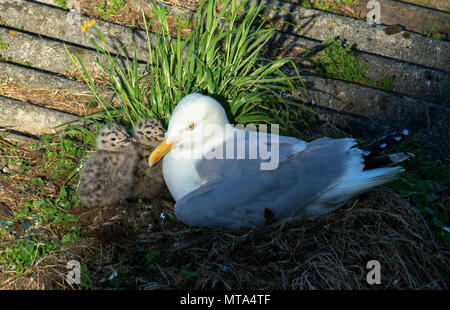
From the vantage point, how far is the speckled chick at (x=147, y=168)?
405 centimetres

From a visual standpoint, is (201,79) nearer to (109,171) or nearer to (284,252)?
(109,171)

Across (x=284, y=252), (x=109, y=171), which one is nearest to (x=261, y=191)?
(x=284, y=252)

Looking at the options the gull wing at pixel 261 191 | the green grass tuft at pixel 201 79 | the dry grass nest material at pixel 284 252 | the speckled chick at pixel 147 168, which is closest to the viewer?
the dry grass nest material at pixel 284 252

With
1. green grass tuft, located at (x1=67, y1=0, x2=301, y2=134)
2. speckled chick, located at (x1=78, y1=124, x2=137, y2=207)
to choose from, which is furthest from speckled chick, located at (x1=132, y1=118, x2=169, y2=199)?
green grass tuft, located at (x1=67, y1=0, x2=301, y2=134)

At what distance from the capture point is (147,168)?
4082 mm

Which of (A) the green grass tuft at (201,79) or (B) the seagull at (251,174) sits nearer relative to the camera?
(B) the seagull at (251,174)

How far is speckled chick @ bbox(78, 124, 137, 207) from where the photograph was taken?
391cm

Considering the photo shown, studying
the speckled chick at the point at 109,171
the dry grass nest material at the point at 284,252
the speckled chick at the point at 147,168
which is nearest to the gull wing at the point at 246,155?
the dry grass nest material at the point at 284,252

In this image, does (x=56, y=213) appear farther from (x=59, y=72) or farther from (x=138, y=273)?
(x=59, y=72)

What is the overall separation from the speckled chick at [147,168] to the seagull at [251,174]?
0.43m

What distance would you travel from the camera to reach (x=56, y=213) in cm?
392

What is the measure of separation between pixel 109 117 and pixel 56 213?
1012 millimetres

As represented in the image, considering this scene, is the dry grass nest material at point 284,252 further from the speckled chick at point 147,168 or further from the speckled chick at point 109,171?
the speckled chick at point 147,168

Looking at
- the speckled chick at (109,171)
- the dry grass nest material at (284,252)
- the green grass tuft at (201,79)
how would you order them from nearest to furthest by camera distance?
the dry grass nest material at (284,252) < the speckled chick at (109,171) < the green grass tuft at (201,79)
